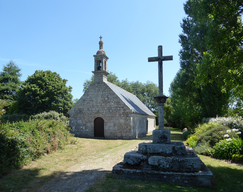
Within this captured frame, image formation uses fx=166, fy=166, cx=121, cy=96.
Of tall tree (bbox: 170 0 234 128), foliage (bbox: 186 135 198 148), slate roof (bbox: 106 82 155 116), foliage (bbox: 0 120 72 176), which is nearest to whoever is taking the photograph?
foliage (bbox: 0 120 72 176)

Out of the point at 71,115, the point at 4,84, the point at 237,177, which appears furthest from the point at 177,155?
the point at 4,84

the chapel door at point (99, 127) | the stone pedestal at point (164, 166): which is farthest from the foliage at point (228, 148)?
the chapel door at point (99, 127)

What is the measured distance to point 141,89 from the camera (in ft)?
154

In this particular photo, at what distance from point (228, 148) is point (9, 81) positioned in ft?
134

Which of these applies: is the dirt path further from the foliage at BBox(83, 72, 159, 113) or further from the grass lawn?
the foliage at BBox(83, 72, 159, 113)

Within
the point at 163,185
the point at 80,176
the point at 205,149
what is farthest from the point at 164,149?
the point at 205,149

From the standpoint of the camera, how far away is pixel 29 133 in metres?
7.33

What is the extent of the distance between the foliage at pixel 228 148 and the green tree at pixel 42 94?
23437mm

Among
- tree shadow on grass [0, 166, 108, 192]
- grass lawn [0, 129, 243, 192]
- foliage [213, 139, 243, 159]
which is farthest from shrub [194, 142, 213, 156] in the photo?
tree shadow on grass [0, 166, 108, 192]

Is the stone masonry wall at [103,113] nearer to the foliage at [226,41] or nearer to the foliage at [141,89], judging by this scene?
the foliage at [226,41]

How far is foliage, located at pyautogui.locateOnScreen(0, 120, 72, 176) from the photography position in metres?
5.82

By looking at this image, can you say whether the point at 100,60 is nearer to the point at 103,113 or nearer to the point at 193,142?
the point at 103,113

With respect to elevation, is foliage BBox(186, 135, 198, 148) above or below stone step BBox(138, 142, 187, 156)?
below

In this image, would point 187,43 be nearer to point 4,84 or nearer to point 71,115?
point 71,115
